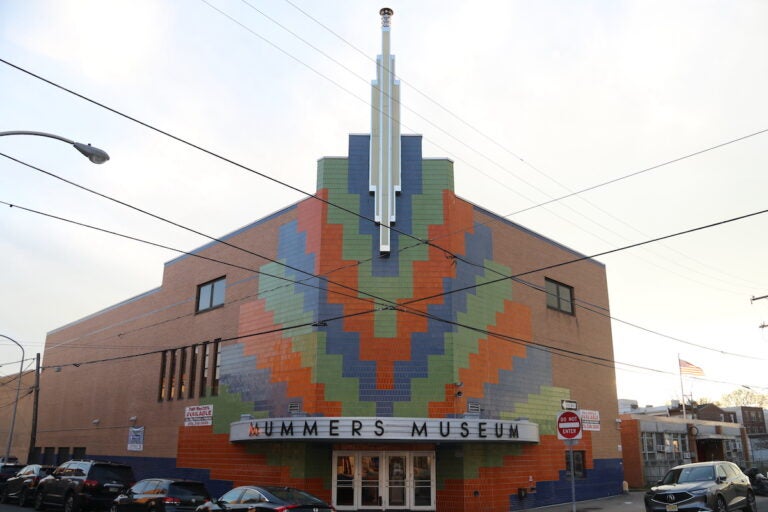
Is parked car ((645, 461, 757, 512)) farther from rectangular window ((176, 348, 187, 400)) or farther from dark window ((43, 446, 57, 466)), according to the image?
dark window ((43, 446, 57, 466))

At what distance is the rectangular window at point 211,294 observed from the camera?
30.2m

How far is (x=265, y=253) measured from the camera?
90.2 ft

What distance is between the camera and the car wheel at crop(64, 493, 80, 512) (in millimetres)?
22297

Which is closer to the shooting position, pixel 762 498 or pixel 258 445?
pixel 258 445

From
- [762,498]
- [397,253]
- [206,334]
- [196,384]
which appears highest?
[397,253]

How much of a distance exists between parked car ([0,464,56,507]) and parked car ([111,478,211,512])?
28.3 feet

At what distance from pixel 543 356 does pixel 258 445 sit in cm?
1297

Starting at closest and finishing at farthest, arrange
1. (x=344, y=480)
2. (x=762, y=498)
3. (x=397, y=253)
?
(x=344, y=480) → (x=397, y=253) → (x=762, y=498)

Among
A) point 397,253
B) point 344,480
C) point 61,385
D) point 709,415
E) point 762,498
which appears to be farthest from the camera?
point 709,415

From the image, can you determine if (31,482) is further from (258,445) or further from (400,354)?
(400,354)

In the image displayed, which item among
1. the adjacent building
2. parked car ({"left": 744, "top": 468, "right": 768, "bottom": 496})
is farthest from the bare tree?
parked car ({"left": 744, "top": 468, "right": 768, "bottom": 496})

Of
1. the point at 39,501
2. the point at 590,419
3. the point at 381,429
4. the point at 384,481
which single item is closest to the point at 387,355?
the point at 381,429

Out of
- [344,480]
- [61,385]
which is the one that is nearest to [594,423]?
[344,480]

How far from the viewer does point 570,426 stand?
1430 cm
